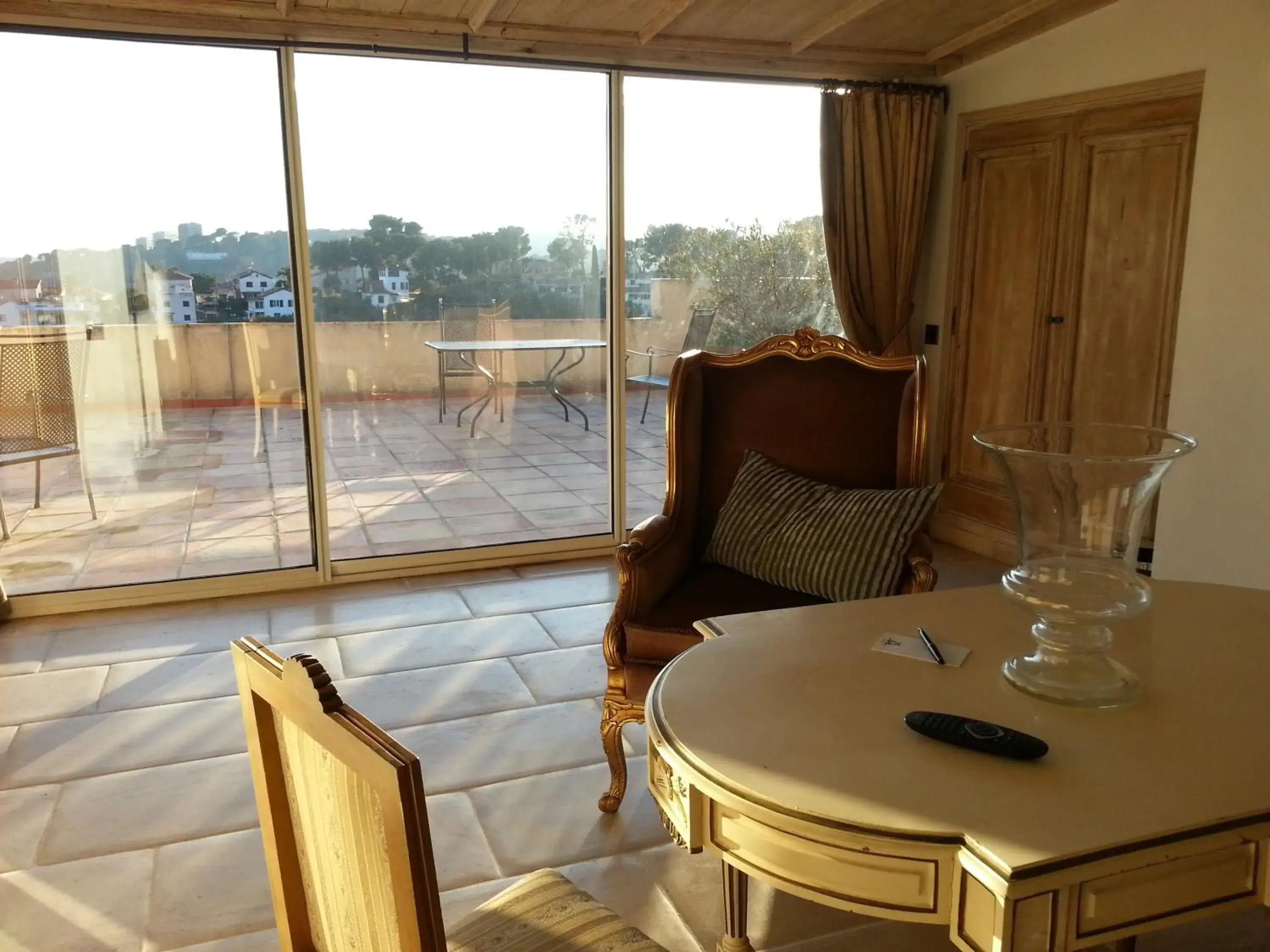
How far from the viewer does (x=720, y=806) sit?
4.47ft

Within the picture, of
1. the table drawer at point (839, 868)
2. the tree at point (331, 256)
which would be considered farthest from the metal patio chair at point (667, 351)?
the table drawer at point (839, 868)

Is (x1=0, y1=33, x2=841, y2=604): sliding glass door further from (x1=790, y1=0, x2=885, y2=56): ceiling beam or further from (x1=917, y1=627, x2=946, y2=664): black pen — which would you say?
(x1=917, y1=627, x2=946, y2=664): black pen

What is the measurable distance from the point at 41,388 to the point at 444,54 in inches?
81.3

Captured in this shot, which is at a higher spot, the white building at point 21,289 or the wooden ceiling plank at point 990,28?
the wooden ceiling plank at point 990,28

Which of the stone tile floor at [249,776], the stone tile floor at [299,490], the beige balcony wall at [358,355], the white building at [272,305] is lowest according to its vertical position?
the stone tile floor at [249,776]

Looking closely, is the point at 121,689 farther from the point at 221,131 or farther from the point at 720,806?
the point at 720,806

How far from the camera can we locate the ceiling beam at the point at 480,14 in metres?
3.72

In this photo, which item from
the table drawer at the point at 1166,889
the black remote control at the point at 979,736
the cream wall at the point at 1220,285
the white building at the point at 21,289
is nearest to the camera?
the table drawer at the point at 1166,889

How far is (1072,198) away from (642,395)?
2.01 m

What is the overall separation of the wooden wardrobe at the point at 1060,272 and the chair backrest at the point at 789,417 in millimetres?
1610

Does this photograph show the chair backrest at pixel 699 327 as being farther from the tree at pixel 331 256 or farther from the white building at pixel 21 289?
the white building at pixel 21 289

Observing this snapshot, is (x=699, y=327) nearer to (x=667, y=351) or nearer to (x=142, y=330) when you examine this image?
(x=667, y=351)

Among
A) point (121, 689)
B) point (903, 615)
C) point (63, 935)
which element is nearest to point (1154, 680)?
point (903, 615)

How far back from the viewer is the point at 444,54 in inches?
163
